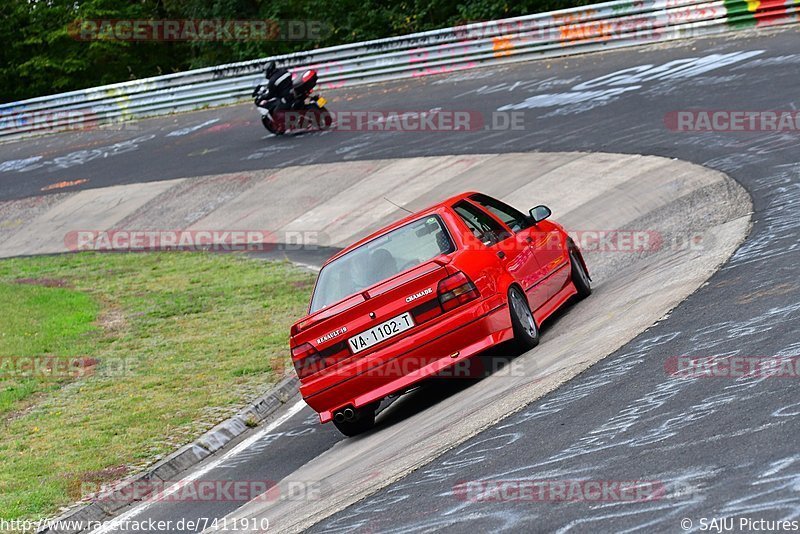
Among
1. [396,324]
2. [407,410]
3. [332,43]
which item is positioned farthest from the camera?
[332,43]

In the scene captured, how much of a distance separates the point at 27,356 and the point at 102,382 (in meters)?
1.94

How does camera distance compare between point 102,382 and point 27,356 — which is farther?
point 27,356

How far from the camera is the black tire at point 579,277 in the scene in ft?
36.4

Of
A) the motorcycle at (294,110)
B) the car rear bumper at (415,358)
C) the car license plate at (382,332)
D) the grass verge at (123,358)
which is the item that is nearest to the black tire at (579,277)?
the car rear bumper at (415,358)

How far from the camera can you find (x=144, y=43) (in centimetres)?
4441

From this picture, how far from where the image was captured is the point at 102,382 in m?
12.6

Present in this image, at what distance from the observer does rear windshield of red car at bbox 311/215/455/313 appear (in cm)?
934

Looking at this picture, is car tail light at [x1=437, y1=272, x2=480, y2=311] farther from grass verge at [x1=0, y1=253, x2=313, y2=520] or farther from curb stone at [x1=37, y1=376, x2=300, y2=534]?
grass verge at [x1=0, y1=253, x2=313, y2=520]

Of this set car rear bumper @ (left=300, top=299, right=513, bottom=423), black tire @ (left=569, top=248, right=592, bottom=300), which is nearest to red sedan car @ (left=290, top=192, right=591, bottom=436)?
car rear bumper @ (left=300, top=299, right=513, bottom=423)

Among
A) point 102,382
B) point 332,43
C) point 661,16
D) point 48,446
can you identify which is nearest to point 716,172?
point 102,382

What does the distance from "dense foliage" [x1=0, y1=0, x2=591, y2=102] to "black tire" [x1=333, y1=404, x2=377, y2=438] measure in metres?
26.4

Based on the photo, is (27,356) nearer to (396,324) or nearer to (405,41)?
(396,324)

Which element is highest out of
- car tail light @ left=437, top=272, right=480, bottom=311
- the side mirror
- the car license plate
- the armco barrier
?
the armco barrier

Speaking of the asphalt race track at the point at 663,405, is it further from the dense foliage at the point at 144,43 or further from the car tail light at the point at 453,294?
the dense foliage at the point at 144,43
